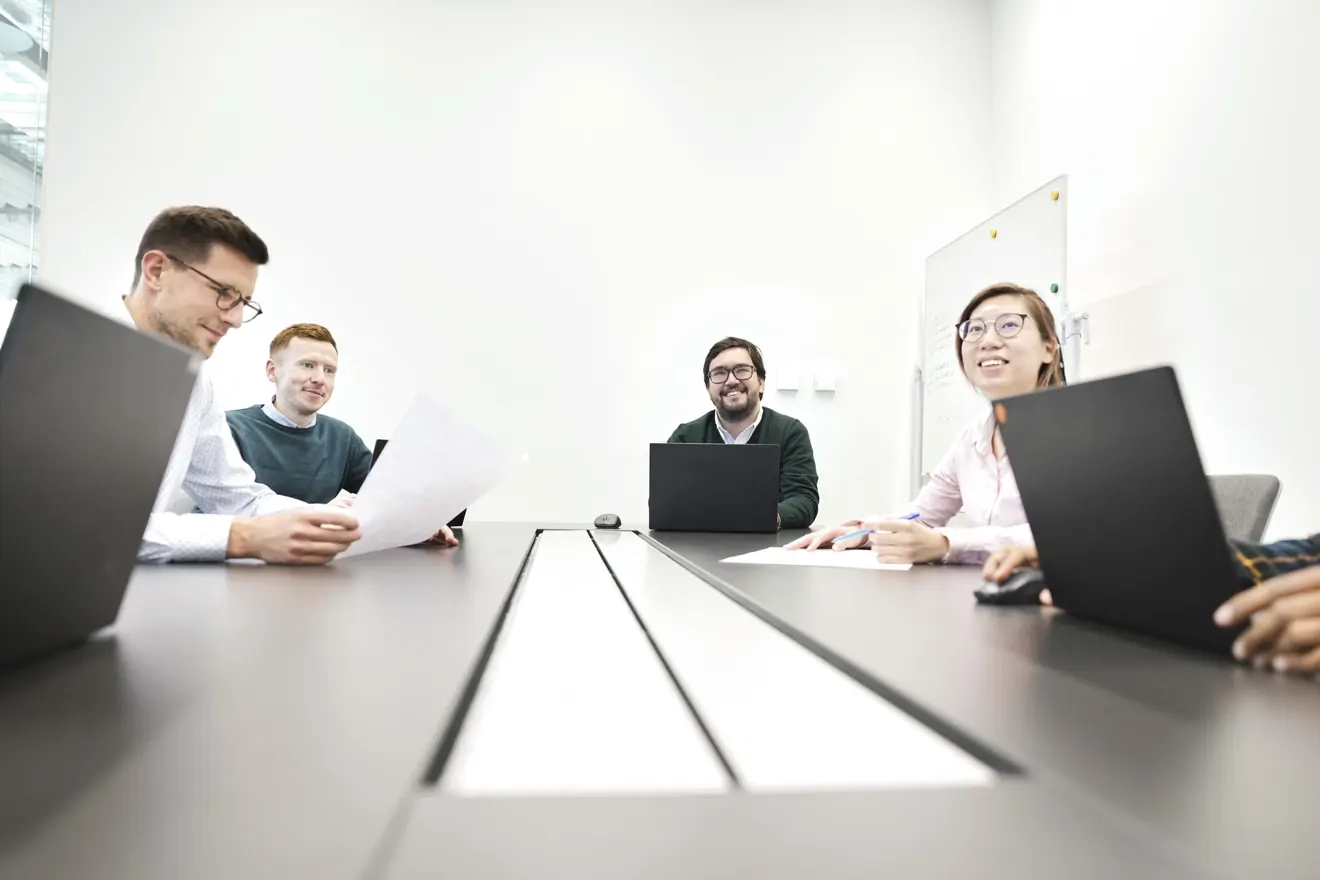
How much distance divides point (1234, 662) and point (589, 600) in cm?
62

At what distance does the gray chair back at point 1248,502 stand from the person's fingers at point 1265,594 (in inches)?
40.6

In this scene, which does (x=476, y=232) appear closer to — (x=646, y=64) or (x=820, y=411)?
(x=646, y=64)

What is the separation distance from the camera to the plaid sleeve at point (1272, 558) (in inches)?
29.1

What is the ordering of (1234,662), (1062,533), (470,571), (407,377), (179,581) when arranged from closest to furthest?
1. (1234,662)
2. (1062,533)
3. (179,581)
4. (470,571)
5. (407,377)

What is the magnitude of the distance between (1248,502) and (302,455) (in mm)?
2777

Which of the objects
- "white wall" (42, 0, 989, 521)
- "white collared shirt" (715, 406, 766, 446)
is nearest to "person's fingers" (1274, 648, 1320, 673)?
"white collared shirt" (715, 406, 766, 446)

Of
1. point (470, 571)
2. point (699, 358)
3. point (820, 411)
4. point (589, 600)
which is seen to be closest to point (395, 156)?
point (699, 358)

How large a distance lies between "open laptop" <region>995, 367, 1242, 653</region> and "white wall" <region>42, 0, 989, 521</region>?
319 cm

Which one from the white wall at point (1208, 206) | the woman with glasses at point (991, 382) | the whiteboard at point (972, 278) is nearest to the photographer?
the woman with glasses at point (991, 382)

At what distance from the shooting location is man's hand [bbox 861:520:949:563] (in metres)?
1.40

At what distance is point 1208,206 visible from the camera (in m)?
2.67

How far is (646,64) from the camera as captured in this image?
4133 millimetres

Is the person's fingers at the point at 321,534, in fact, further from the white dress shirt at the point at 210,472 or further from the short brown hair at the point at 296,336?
the short brown hair at the point at 296,336

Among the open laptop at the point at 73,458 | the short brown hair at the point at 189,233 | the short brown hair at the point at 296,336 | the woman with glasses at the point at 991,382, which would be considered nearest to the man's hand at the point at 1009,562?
the woman with glasses at the point at 991,382
